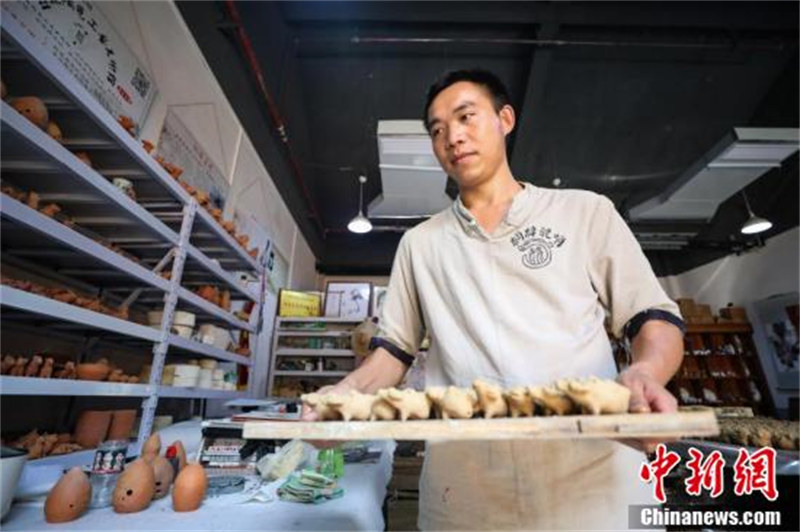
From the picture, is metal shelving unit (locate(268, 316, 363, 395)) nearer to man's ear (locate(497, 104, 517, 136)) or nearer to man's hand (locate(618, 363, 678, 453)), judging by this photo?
man's ear (locate(497, 104, 517, 136))

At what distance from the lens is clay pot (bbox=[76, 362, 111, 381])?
5.14ft

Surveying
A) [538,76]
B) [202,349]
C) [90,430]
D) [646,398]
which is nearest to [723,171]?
[538,76]

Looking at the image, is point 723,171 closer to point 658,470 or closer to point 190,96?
point 658,470

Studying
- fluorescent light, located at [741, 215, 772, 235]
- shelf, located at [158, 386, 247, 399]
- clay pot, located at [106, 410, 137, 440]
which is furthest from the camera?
fluorescent light, located at [741, 215, 772, 235]

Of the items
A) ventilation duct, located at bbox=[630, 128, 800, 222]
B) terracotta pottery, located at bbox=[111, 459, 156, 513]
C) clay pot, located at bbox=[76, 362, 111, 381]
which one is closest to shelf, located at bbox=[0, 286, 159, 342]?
clay pot, located at bbox=[76, 362, 111, 381]

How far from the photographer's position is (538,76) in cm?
420

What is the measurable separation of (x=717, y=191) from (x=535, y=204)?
550cm

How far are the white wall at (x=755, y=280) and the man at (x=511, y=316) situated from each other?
757 centimetres

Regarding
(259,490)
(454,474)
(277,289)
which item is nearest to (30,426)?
(259,490)

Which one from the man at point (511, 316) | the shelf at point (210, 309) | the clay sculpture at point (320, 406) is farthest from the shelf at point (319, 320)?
the clay sculpture at point (320, 406)

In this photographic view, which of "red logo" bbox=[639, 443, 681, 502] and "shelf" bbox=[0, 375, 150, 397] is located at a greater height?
"shelf" bbox=[0, 375, 150, 397]

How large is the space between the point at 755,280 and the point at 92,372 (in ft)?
30.6

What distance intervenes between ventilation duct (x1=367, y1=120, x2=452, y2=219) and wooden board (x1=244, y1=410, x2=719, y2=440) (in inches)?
136

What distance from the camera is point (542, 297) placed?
1003 millimetres
